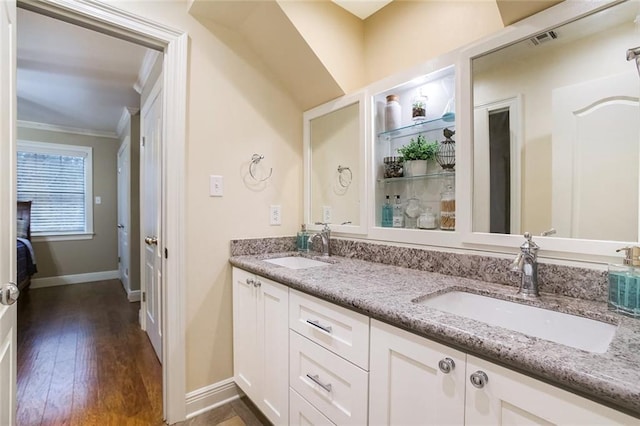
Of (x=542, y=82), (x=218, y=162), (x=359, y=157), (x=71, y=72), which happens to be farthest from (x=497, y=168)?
(x=71, y=72)

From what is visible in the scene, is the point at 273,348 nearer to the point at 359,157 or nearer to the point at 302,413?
the point at 302,413

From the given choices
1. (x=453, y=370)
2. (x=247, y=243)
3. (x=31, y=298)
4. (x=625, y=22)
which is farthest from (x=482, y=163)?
(x=31, y=298)

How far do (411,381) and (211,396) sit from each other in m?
1.36

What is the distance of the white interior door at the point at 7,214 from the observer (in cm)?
89

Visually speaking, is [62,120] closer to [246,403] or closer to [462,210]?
[246,403]

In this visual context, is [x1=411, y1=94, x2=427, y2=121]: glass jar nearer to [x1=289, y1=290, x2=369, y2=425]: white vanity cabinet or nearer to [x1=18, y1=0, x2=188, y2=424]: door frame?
[x1=289, y1=290, x2=369, y2=425]: white vanity cabinet

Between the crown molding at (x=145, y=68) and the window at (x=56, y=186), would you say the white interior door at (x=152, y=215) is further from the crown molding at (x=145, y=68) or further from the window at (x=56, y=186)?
the window at (x=56, y=186)

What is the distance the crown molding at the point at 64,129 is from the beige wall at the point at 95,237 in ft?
0.15

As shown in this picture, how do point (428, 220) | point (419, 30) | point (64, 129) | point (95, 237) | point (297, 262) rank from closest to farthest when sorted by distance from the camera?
point (428, 220) < point (419, 30) < point (297, 262) < point (64, 129) < point (95, 237)

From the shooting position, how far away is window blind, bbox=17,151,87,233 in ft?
14.2

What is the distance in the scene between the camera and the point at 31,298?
384 cm

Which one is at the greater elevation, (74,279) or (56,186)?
(56,186)

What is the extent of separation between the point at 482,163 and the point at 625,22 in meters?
0.59

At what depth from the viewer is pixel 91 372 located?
213 cm
